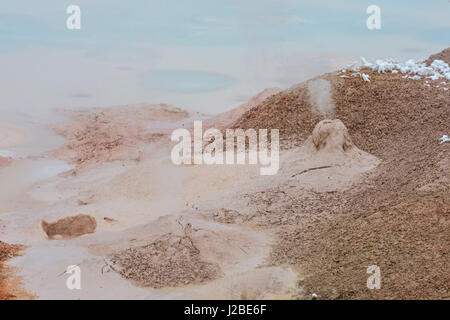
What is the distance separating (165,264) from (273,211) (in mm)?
2139

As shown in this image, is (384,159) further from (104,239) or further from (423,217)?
(104,239)

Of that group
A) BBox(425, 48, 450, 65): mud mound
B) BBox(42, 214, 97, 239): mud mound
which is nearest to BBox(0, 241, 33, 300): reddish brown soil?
BBox(42, 214, 97, 239): mud mound

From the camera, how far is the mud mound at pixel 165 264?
22.5 feet

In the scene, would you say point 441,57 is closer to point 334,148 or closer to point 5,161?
point 334,148

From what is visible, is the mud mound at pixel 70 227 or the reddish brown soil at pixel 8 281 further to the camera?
the mud mound at pixel 70 227

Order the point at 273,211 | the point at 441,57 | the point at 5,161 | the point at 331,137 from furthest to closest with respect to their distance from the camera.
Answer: the point at 5,161
the point at 441,57
the point at 331,137
the point at 273,211

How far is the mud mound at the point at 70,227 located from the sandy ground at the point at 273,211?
0.03 metres

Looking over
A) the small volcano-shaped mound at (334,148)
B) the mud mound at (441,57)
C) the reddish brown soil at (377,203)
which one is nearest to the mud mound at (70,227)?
the reddish brown soil at (377,203)

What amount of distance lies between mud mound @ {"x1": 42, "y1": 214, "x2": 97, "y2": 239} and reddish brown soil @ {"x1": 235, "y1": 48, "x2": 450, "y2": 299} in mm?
2268

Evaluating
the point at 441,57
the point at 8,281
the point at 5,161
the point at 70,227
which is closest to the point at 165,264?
the point at 8,281

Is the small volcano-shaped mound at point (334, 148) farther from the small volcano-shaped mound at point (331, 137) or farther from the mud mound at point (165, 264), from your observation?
the mud mound at point (165, 264)

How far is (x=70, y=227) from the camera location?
30.7 ft

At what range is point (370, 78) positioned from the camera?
12.9 meters

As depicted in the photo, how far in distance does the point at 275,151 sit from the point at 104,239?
3.80 metres
